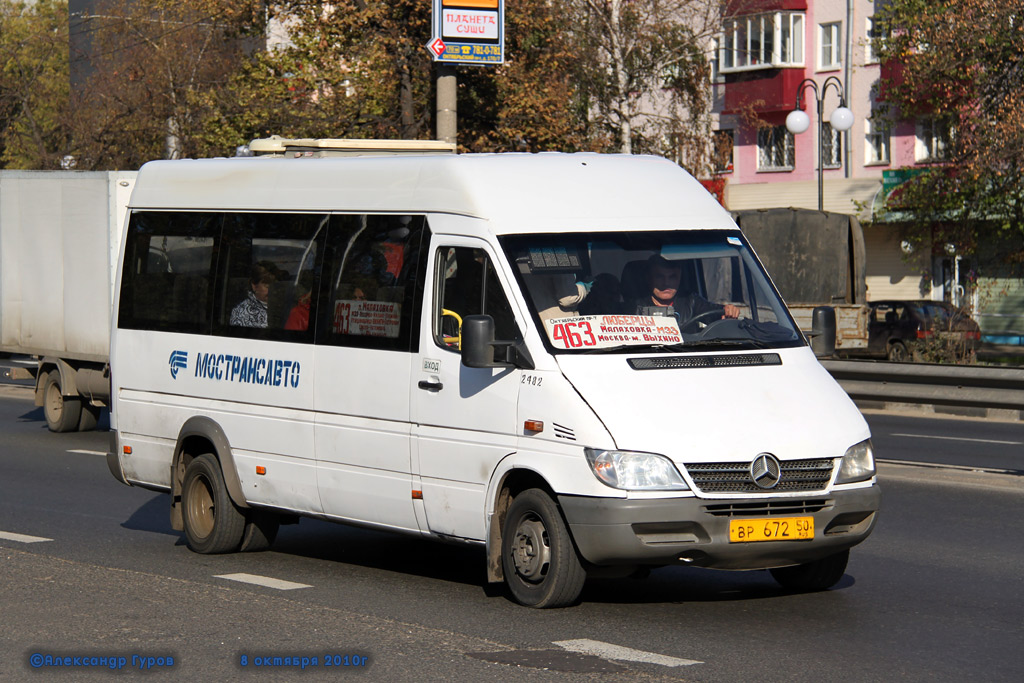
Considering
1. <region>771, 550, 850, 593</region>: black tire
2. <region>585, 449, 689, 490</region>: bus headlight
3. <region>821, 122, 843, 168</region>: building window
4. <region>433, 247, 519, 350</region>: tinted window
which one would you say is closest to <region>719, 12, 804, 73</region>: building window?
Answer: <region>821, 122, 843, 168</region>: building window

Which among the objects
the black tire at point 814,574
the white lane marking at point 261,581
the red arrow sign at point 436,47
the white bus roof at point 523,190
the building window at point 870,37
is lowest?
the white lane marking at point 261,581

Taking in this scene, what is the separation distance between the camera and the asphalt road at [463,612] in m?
6.97

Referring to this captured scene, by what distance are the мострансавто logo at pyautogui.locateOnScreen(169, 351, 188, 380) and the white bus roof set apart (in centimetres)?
130

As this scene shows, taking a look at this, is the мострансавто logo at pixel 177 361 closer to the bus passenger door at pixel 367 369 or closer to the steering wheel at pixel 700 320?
the bus passenger door at pixel 367 369

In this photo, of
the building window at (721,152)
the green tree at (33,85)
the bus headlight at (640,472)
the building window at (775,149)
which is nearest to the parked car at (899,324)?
the building window at (721,152)

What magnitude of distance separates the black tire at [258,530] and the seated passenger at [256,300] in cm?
119

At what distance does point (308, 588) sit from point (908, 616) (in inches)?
125

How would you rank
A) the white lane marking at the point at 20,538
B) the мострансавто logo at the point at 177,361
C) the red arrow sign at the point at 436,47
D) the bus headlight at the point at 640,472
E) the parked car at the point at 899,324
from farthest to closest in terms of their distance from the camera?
the parked car at the point at 899,324
the red arrow sign at the point at 436,47
the white lane marking at the point at 20,538
the мострансавто logo at the point at 177,361
the bus headlight at the point at 640,472

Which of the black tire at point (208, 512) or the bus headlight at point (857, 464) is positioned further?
the black tire at point (208, 512)

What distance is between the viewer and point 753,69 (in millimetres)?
52938

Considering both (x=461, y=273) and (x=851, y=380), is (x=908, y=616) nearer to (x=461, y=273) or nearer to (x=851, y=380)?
(x=461, y=273)

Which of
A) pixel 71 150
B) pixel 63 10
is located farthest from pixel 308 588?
pixel 63 10

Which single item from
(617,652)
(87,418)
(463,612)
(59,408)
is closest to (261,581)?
(463,612)

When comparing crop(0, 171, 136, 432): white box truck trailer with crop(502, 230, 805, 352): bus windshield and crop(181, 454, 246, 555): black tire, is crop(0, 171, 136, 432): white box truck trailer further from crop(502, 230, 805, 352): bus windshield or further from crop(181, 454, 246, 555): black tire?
crop(502, 230, 805, 352): bus windshield
